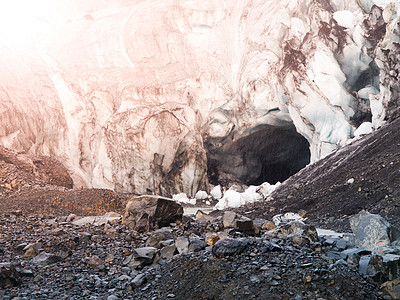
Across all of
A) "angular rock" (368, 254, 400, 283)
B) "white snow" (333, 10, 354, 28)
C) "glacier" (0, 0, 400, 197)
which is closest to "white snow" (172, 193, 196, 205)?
"glacier" (0, 0, 400, 197)

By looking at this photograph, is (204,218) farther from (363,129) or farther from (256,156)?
(256,156)

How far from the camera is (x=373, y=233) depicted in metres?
6.82

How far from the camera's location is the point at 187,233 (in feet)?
29.4

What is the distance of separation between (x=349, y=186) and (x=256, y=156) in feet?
58.4

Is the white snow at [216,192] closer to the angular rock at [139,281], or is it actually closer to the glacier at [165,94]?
the glacier at [165,94]

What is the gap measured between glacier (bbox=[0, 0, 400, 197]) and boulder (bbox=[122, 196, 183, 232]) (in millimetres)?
18121

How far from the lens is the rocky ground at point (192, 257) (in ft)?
16.3

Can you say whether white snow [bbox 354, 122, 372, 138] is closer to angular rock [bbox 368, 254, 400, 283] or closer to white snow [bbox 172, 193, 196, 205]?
white snow [bbox 172, 193, 196, 205]

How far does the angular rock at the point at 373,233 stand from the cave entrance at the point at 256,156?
24.5 metres

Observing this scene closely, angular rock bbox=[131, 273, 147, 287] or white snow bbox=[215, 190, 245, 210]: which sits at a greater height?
angular rock bbox=[131, 273, 147, 287]

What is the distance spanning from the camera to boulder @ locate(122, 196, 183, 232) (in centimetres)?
1042

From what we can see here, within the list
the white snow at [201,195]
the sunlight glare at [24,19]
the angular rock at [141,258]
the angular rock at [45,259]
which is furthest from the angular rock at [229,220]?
the sunlight glare at [24,19]

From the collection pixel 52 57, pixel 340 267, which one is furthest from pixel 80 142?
pixel 340 267

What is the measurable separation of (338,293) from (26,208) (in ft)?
47.7
